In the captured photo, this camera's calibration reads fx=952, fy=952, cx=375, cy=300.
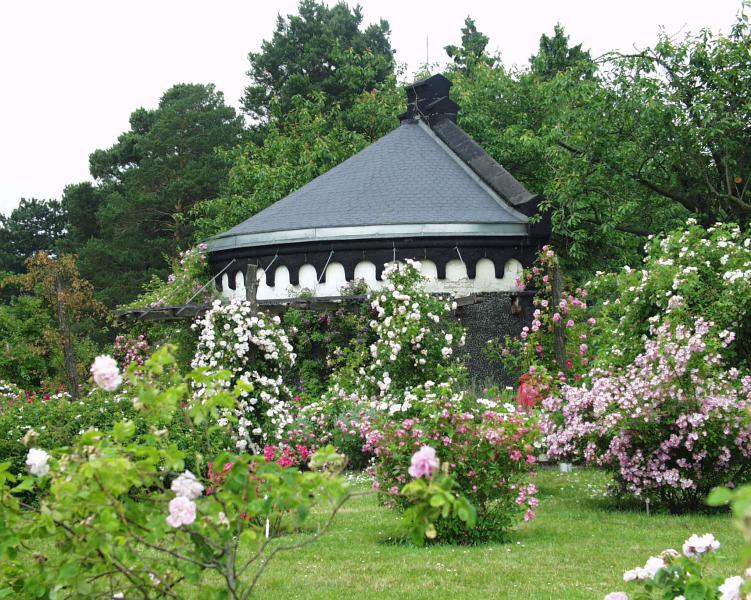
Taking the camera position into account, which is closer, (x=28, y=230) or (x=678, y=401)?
(x=678, y=401)

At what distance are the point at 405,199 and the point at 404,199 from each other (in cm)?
2

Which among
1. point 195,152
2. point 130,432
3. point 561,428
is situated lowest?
point 561,428

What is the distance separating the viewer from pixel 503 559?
7418mm

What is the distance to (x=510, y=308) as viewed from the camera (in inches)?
709

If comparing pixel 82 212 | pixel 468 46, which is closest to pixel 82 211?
pixel 82 212

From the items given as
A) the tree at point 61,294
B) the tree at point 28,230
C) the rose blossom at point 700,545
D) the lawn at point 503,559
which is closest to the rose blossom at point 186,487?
the rose blossom at point 700,545

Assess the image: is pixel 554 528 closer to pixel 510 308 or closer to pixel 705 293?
pixel 705 293

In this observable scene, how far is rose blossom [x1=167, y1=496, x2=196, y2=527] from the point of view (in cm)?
331

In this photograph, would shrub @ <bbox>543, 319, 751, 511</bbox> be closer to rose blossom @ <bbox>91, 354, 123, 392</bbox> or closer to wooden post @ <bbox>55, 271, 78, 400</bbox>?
rose blossom @ <bbox>91, 354, 123, 392</bbox>

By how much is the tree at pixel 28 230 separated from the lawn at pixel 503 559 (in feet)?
149

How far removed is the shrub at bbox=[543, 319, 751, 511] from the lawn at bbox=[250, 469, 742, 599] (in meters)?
0.42

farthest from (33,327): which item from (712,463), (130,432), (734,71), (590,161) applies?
(130,432)

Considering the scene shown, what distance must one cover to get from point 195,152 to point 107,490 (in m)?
38.6

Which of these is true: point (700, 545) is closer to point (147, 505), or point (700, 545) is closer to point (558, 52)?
point (147, 505)
